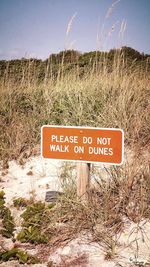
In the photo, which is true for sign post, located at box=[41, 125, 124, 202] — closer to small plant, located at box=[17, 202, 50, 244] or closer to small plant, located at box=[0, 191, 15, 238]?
small plant, located at box=[17, 202, 50, 244]

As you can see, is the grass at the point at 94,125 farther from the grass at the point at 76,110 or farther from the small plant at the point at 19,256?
the small plant at the point at 19,256

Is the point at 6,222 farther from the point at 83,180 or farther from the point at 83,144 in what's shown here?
the point at 83,144

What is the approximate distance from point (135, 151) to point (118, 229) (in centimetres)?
126

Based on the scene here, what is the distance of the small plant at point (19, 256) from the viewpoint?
8.66ft

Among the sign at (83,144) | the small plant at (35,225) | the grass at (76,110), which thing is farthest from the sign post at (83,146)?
the grass at (76,110)

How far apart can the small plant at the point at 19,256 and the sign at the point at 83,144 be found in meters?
0.82

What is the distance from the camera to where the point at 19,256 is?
2.65 m

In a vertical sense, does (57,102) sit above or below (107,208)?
above

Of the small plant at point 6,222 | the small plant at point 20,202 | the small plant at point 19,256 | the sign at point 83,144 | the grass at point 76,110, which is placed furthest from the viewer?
the grass at point 76,110

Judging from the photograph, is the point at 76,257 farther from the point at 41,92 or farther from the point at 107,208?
the point at 41,92

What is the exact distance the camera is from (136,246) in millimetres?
2709

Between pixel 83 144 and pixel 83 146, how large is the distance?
17mm

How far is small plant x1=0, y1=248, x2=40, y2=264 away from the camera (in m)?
2.64

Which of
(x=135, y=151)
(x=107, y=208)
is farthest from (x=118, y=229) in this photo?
(x=135, y=151)
